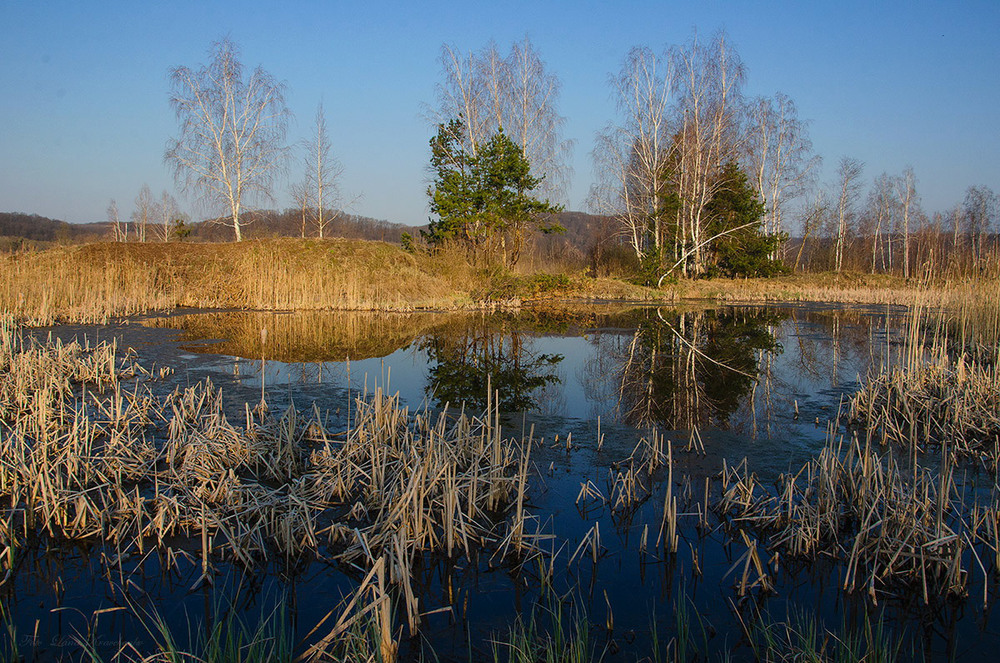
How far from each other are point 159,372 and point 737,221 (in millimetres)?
25618

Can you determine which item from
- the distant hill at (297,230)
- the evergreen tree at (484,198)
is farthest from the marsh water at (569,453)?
the distant hill at (297,230)

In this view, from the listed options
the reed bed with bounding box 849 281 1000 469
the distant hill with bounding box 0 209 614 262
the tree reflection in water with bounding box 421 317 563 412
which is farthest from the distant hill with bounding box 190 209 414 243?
the reed bed with bounding box 849 281 1000 469

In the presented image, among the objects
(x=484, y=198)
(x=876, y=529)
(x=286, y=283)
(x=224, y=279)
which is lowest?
(x=876, y=529)

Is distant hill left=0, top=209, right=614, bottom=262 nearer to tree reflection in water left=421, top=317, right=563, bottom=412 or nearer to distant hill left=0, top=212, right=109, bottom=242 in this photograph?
distant hill left=0, top=212, right=109, bottom=242

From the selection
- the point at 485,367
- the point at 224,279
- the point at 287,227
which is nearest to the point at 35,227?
the point at 287,227

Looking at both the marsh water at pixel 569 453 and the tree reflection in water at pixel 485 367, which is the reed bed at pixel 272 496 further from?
the tree reflection in water at pixel 485 367

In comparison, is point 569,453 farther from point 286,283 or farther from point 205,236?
point 205,236

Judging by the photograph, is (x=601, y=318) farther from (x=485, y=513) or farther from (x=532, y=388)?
(x=485, y=513)

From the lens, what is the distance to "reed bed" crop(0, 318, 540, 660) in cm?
376

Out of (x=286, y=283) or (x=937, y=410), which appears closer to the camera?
(x=937, y=410)

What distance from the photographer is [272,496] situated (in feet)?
14.1

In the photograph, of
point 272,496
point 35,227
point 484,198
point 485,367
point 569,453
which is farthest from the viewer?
point 35,227

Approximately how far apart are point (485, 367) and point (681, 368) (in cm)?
329

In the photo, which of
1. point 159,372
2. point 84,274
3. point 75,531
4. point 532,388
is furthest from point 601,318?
point 75,531
